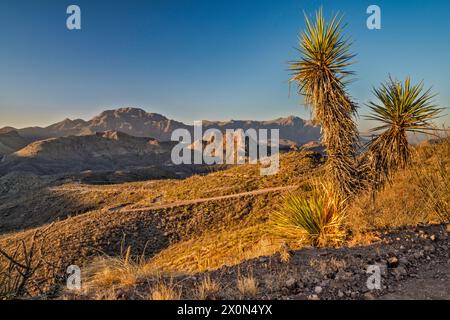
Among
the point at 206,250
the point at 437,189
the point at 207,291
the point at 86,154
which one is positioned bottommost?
the point at 206,250

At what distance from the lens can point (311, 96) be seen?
36.0 ft

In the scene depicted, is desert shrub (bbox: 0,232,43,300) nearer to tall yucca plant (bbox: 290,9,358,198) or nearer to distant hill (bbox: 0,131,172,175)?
tall yucca plant (bbox: 290,9,358,198)

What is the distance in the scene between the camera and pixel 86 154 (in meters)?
154

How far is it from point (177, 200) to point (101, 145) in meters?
142

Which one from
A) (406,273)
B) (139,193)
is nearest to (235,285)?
(406,273)

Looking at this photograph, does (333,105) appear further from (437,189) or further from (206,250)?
(206,250)

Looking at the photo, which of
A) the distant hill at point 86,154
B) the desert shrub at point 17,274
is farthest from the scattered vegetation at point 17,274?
the distant hill at point 86,154

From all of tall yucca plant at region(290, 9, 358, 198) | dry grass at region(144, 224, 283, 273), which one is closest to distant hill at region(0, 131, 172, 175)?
dry grass at region(144, 224, 283, 273)

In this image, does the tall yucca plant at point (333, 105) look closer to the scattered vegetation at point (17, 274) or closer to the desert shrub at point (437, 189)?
the desert shrub at point (437, 189)

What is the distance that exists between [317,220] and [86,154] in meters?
160

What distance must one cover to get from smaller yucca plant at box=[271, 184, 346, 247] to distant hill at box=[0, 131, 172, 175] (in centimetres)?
11701

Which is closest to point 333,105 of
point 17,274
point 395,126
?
point 395,126

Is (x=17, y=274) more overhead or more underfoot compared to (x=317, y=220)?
more underfoot
